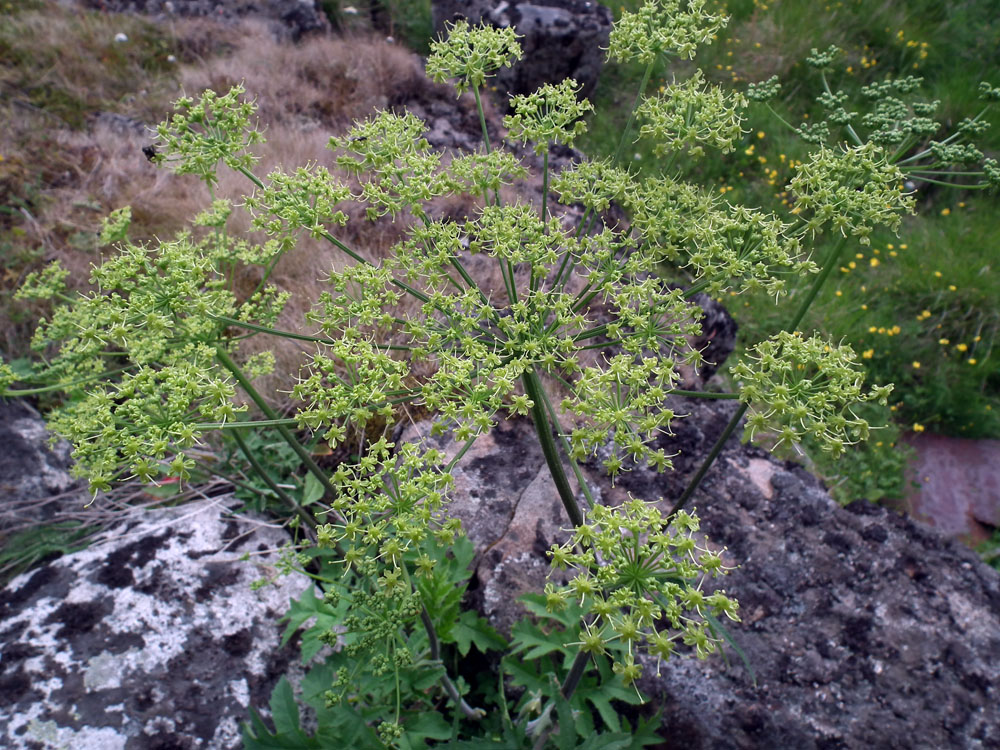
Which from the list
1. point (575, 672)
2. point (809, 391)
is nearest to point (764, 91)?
point (809, 391)

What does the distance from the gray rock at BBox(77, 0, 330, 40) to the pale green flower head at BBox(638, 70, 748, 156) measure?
11.5m

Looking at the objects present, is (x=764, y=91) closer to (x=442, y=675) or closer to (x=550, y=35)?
(x=442, y=675)

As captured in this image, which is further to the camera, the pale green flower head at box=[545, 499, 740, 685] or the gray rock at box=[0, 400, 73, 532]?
the gray rock at box=[0, 400, 73, 532]

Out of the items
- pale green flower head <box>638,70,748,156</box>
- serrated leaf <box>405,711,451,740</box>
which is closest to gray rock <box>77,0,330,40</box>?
pale green flower head <box>638,70,748,156</box>

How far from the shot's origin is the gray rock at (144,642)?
11.9ft

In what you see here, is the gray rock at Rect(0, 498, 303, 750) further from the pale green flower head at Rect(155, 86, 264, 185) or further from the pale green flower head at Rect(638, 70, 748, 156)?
the pale green flower head at Rect(638, 70, 748, 156)

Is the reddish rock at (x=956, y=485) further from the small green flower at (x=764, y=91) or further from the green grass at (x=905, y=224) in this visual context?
the small green flower at (x=764, y=91)

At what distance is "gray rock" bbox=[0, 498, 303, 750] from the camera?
363cm

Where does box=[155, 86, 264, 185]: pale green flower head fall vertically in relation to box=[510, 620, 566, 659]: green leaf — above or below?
above

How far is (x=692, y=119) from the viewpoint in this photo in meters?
2.98

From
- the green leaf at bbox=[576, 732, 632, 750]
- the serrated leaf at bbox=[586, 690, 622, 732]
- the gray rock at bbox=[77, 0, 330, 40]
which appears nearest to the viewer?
the green leaf at bbox=[576, 732, 632, 750]

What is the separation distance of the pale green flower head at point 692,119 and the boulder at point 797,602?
7.86 feet

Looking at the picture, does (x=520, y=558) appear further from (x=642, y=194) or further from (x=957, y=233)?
(x=957, y=233)

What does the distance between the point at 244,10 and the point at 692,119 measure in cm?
1315
